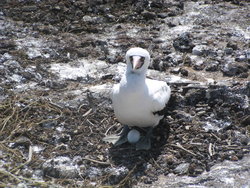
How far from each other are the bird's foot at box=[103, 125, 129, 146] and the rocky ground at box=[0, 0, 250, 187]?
8 centimetres

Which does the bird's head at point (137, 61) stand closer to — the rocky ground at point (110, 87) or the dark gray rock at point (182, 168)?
the rocky ground at point (110, 87)

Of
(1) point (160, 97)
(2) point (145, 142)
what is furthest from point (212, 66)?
(2) point (145, 142)

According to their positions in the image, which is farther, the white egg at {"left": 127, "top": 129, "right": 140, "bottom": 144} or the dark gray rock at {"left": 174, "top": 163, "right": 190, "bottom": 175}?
the white egg at {"left": 127, "top": 129, "right": 140, "bottom": 144}

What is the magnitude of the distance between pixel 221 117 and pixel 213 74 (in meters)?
1.11

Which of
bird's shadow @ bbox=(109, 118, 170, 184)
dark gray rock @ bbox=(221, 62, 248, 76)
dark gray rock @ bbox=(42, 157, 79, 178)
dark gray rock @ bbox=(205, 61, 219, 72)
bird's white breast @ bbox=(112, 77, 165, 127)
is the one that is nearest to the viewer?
dark gray rock @ bbox=(42, 157, 79, 178)

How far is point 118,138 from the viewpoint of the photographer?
583cm

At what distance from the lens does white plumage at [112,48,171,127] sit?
5.54 metres

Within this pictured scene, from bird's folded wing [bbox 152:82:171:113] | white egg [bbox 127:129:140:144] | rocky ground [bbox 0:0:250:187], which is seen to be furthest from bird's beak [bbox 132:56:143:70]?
rocky ground [bbox 0:0:250:187]

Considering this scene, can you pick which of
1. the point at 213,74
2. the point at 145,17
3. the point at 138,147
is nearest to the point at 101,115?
the point at 138,147

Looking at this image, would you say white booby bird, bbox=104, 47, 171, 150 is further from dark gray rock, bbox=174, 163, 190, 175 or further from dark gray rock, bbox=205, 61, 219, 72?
dark gray rock, bbox=205, 61, 219, 72

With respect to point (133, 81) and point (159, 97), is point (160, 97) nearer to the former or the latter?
point (159, 97)

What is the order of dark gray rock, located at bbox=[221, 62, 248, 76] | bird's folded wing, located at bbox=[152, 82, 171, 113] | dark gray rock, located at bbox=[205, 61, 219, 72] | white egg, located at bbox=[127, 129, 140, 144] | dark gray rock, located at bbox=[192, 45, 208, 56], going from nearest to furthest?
bird's folded wing, located at bbox=[152, 82, 171, 113], white egg, located at bbox=[127, 129, 140, 144], dark gray rock, located at bbox=[221, 62, 248, 76], dark gray rock, located at bbox=[205, 61, 219, 72], dark gray rock, located at bbox=[192, 45, 208, 56]

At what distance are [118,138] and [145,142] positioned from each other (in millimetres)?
313

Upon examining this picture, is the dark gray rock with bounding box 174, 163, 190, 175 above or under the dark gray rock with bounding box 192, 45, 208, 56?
under
